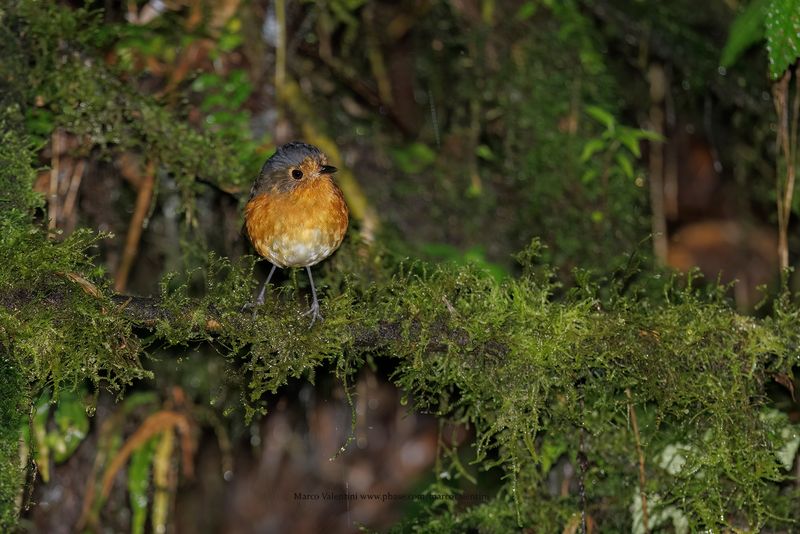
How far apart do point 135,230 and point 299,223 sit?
1478mm

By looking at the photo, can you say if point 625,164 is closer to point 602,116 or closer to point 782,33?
point 602,116

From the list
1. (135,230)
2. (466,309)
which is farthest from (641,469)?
(135,230)

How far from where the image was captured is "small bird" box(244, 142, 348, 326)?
2861 millimetres

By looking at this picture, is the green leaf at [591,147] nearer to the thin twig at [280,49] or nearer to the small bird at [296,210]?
the thin twig at [280,49]

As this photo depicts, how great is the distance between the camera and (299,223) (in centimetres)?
285

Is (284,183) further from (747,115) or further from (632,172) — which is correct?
(747,115)

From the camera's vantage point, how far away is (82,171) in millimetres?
3650

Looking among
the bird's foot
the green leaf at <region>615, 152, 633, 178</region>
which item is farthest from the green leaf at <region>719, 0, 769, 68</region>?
the bird's foot

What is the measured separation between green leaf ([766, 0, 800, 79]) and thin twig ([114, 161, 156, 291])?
8.86ft

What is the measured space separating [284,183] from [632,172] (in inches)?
83.4

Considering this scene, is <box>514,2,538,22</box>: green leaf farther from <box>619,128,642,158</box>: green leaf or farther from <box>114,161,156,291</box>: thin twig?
<box>114,161,156,291</box>: thin twig

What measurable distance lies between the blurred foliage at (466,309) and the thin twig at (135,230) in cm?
30

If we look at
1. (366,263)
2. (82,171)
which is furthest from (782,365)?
(82,171)

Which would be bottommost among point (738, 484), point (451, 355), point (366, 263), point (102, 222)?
point (102, 222)
